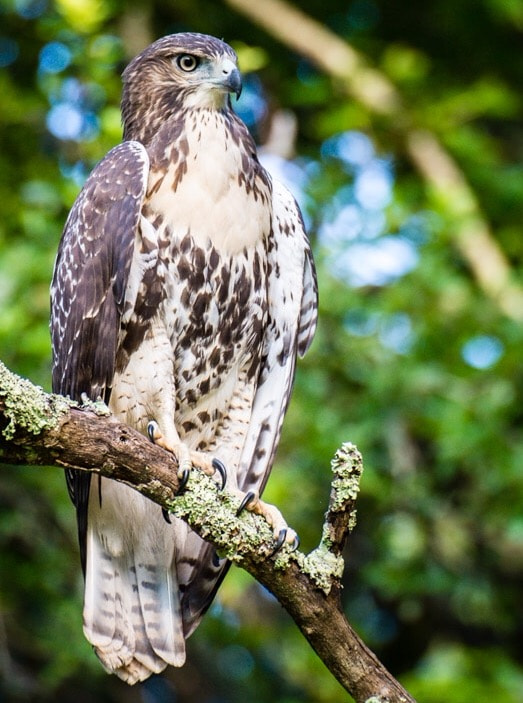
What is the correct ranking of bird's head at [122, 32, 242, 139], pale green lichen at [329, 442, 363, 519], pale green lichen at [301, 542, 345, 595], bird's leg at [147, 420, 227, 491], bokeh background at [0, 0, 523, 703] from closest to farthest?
1. pale green lichen at [329, 442, 363, 519]
2. pale green lichen at [301, 542, 345, 595]
3. bird's leg at [147, 420, 227, 491]
4. bird's head at [122, 32, 242, 139]
5. bokeh background at [0, 0, 523, 703]

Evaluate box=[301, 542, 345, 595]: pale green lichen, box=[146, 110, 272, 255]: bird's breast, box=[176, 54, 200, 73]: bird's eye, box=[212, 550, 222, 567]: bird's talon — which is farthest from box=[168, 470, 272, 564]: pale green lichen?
box=[176, 54, 200, 73]: bird's eye

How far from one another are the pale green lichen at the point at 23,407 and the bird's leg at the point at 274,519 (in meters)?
0.74

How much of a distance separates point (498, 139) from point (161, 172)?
5.01m

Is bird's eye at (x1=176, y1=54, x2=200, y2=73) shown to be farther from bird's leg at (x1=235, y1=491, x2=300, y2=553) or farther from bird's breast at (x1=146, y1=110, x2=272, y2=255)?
bird's leg at (x1=235, y1=491, x2=300, y2=553)

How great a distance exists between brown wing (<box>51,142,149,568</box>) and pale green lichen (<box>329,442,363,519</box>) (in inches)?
43.1

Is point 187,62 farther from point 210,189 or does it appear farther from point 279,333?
point 279,333

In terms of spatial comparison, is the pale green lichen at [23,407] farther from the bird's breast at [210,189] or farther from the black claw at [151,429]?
the bird's breast at [210,189]

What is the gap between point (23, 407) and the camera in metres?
2.79

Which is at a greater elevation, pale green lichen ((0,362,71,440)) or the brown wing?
the brown wing

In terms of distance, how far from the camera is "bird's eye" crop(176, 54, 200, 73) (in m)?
4.21

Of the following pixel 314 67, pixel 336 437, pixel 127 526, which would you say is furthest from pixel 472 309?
pixel 127 526

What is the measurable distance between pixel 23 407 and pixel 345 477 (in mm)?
859

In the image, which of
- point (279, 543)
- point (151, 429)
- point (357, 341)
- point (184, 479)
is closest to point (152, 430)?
point (151, 429)

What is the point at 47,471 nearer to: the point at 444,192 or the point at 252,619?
the point at 252,619
